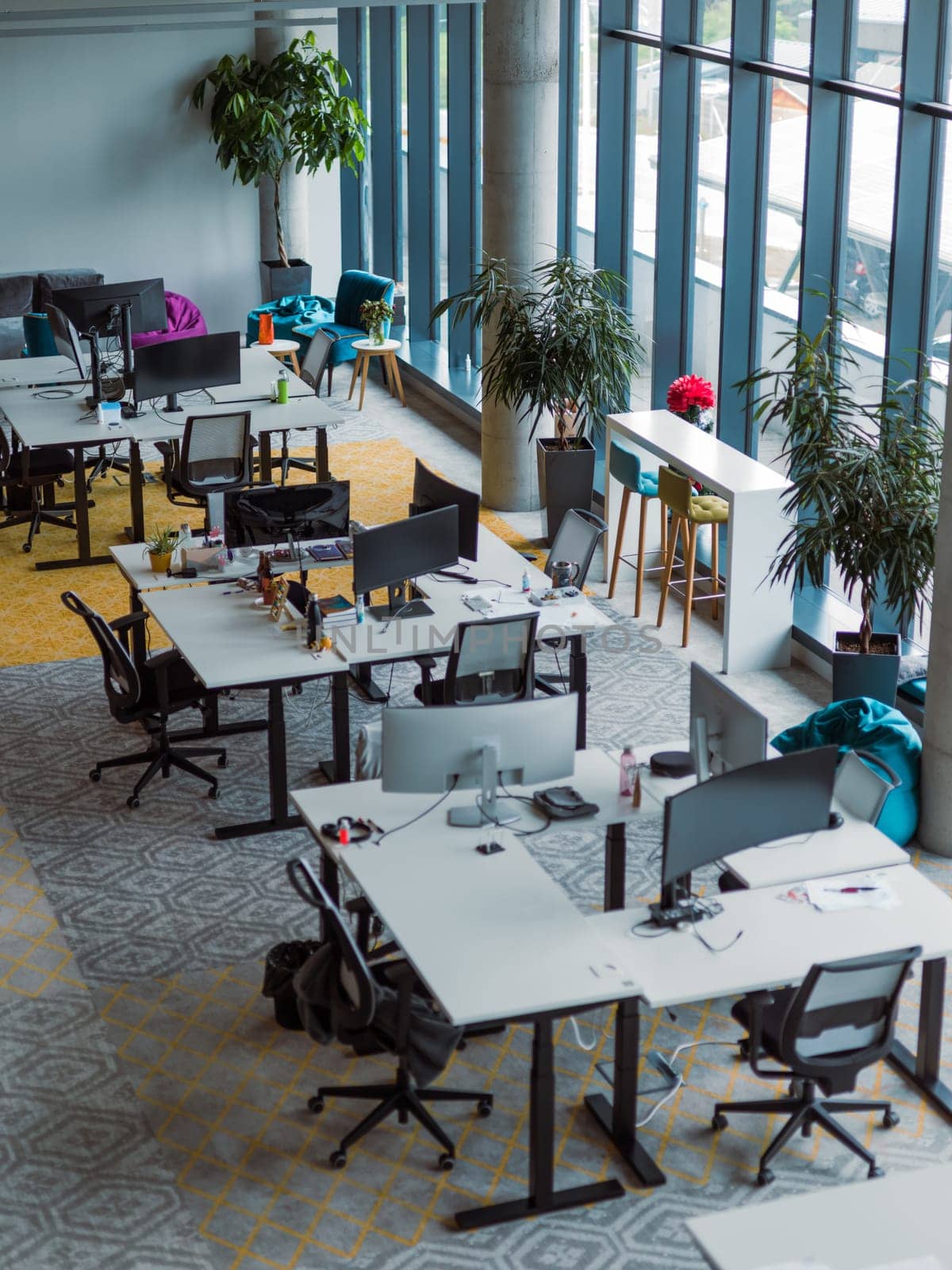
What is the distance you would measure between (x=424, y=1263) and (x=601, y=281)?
687 cm

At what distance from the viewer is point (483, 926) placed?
5359 mm

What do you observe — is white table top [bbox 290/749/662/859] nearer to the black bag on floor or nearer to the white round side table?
the black bag on floor

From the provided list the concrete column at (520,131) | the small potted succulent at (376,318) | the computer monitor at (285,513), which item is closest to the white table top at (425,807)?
the computer monitor at (285,513)

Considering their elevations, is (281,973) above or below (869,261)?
below

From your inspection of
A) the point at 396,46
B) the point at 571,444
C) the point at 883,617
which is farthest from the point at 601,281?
the point at 396,46

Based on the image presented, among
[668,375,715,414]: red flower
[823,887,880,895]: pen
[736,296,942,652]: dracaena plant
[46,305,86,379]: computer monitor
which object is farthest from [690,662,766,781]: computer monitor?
[46,305,86,379]: computer monitor

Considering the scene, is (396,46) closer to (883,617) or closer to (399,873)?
(883,617)

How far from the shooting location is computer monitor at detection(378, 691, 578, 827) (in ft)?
18.8

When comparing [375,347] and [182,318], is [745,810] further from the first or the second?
[182,318]

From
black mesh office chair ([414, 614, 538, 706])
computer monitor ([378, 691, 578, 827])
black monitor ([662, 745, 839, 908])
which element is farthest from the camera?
black mesh office chair ([414, 614, 538, 706])

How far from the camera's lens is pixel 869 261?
862 centimetres

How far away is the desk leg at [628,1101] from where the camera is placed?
5.20 meters

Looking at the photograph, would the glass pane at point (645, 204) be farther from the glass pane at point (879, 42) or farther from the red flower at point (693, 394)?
the glass pane at point (879, 42)

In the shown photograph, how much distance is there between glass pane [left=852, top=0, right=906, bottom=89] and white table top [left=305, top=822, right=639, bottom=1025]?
4.59 metres
